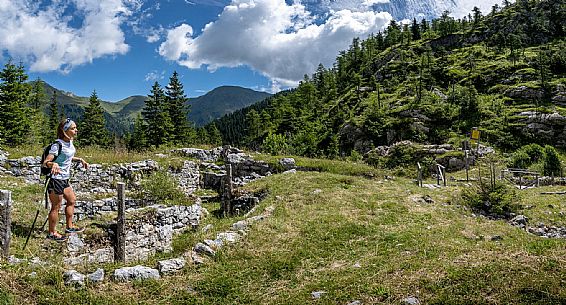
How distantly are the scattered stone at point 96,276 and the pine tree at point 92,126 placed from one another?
57869mm

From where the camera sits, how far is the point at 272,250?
9922mm

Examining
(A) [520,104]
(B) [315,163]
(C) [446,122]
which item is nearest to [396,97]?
(C) [446,122]

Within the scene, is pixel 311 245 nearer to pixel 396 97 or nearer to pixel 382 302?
pixel 382 302

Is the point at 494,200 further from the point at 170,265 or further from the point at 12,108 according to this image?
the point at 12,108

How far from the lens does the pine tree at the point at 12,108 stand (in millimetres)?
38469

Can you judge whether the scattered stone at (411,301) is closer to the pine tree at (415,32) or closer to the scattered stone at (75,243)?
the scattered stone at (75,243)

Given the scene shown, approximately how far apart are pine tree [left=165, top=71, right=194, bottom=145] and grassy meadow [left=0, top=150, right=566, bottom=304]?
43.1m

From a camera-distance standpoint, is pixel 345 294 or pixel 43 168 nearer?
pixel 345 294

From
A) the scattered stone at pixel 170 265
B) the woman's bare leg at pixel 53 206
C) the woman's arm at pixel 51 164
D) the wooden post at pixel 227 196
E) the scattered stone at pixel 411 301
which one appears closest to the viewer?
the scattered stone at pixel 411 301

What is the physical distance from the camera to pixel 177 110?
190 feet

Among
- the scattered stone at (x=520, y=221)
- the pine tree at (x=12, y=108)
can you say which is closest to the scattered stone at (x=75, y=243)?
the scattered stone at (x=520, y=221)

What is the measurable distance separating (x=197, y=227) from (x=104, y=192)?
668 centimetres

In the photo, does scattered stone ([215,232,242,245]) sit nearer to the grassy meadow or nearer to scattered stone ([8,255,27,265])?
the grassy meadow

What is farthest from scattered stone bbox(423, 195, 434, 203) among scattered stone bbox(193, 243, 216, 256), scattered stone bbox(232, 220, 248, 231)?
scattered stone bbox(193, 243, 216, 256)
